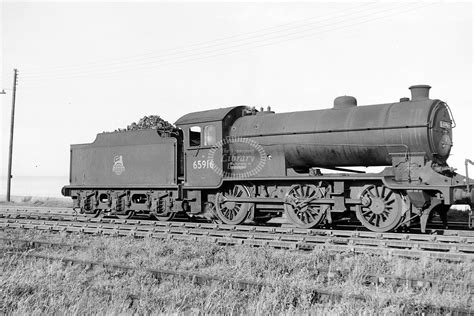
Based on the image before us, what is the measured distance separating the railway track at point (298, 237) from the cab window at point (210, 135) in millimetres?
2263

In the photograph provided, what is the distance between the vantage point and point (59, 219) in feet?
50.0

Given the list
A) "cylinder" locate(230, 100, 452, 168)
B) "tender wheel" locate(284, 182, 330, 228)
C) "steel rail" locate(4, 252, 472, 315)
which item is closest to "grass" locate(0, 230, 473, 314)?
"steel rail" locate(4, 252, 472, 315)

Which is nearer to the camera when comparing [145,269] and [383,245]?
[145,269]

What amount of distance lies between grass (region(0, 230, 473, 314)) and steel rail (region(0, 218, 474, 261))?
0.39 metres

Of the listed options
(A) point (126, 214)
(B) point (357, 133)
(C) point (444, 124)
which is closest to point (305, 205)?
(B) point (357, 133)

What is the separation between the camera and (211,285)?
252 inches

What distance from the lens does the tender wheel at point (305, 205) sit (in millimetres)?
11102

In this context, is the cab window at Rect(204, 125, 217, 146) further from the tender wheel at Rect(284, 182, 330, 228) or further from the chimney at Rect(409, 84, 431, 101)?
the chimney at Rect(409, 84, 431, 101)

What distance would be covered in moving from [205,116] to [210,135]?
0.56m

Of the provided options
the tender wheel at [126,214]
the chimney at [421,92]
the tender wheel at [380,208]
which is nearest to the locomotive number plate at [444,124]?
the chimney at [421,92]

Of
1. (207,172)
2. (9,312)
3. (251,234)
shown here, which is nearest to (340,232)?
(251,234)

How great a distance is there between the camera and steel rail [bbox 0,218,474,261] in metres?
8.30

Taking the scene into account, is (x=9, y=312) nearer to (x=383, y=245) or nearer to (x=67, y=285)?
(x=67, y=285)

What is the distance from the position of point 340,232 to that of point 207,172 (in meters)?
4.18
